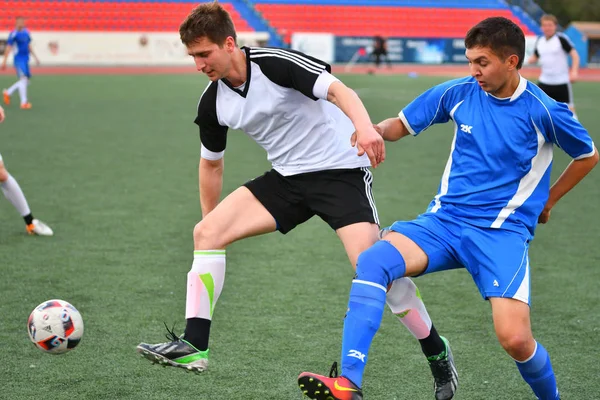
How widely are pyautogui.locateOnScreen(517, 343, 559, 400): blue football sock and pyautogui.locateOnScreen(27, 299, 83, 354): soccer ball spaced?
7.07 ft

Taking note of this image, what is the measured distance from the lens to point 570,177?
13.8 feet

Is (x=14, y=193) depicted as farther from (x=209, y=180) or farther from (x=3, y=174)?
(x=209, y=180)

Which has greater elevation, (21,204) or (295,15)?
(21,204)

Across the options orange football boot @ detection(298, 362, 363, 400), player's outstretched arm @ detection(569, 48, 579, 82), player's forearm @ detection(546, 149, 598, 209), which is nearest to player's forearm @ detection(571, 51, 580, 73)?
player's outstretched arm @ detection(569, 48, 579, 82)

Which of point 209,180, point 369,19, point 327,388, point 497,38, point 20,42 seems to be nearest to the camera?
point 327,388

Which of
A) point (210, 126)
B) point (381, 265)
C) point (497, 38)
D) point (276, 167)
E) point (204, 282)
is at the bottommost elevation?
point (204, 282)

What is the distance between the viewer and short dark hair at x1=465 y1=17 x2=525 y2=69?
394cm

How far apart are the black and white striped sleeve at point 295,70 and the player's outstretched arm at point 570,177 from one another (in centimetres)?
120

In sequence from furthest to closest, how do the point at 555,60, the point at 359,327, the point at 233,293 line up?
the point at 555,60, the point at 233,293, the point at 359,327

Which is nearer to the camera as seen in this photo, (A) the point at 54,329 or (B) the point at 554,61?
(A) the point at 54,329

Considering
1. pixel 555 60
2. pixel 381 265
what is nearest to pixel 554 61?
pixel 555 60

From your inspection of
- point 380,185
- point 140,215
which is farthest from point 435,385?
point 380,185

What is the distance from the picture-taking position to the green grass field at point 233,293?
4.46 metres

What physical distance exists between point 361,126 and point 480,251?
→ 30.3 inches
